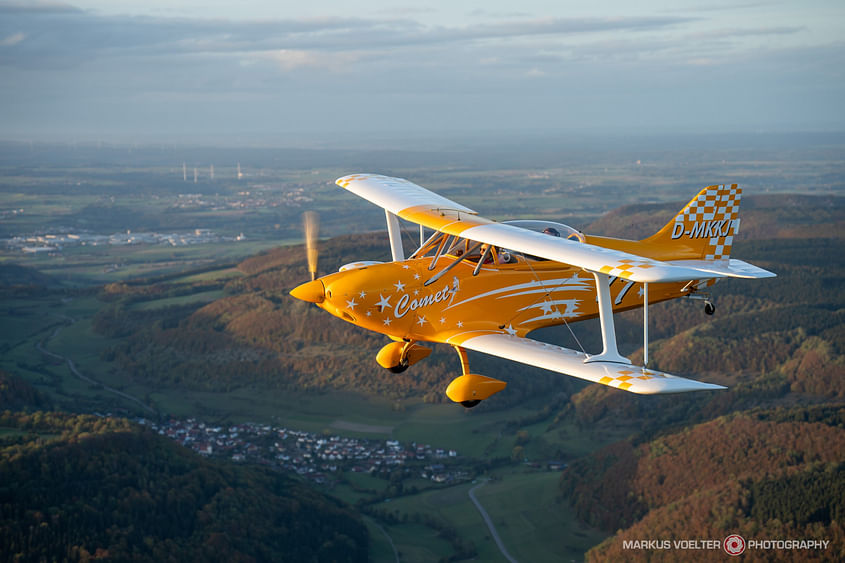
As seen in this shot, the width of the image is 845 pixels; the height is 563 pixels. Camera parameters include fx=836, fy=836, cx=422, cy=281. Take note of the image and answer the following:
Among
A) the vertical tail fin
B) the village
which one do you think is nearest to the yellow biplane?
the vertical tail fin

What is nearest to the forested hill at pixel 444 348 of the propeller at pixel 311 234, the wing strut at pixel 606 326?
the propeller at pixel 311 234

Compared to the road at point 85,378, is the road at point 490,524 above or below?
below

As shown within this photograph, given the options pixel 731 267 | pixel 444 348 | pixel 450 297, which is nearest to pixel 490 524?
pixel 444 348

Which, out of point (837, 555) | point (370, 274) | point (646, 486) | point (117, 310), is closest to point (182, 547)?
point (646, 486)

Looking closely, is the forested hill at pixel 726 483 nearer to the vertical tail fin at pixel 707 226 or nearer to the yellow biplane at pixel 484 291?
the vertical tail fin at pixel 707 226

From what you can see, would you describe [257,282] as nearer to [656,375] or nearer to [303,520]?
[303,520]

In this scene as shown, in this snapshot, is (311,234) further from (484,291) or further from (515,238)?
(515,238)
